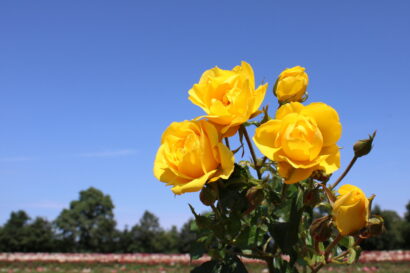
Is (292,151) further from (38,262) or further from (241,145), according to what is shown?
(38,262)

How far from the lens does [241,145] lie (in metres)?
0.73

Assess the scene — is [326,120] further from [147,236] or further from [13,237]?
[13,237]

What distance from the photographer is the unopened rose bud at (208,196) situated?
0.64 m

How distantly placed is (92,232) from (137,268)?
19383 mm

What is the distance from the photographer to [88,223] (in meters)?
27.1

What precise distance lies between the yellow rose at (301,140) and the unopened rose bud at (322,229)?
11 cm

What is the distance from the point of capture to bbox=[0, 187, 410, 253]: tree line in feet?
76.4

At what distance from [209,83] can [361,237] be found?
36 centimetres

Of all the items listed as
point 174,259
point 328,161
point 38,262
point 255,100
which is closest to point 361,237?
point 328,161

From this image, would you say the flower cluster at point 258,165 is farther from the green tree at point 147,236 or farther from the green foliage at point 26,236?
the green foliage at point 26,236

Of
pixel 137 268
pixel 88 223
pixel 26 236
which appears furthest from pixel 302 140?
pixel 88 223

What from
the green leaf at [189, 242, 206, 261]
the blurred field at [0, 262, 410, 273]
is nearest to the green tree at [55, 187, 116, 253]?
the blurred field at [0, 262, 410, 273]

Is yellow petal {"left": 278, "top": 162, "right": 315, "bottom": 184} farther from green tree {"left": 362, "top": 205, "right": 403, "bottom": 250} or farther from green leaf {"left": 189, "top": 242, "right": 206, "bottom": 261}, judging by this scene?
green tree {"left": 362, "top": 205, "right": 403, "bottom": 250}

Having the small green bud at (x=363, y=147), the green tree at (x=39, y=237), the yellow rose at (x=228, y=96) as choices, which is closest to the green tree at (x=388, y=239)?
the green tree at (x=39, y=237)
